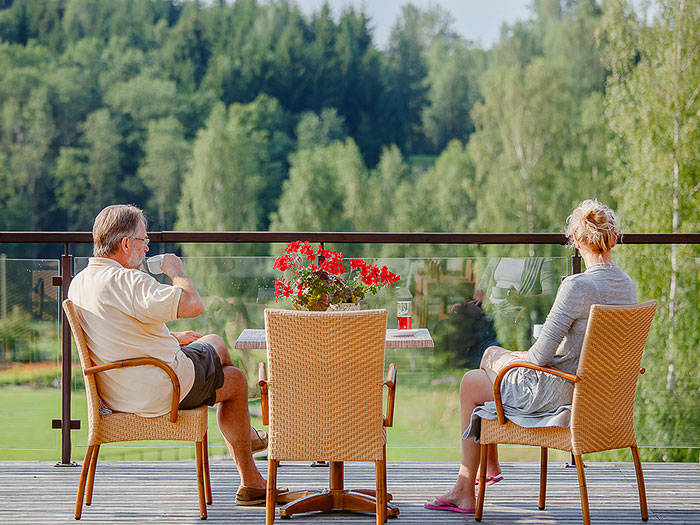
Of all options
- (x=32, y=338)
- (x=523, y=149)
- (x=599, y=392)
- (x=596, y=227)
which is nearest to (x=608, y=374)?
(x=599, y=392)

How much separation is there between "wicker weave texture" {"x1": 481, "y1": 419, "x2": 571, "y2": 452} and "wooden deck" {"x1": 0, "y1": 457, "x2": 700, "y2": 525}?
44 centimetres

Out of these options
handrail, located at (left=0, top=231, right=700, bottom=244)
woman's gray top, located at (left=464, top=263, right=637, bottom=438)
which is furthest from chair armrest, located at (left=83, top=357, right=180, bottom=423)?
woman's gray top, located at (left=464, top=263, right=637, bottom=438)

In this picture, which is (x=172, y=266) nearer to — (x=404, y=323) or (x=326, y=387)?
(x=326, y=387)

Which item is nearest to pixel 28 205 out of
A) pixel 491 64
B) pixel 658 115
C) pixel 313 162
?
pixel 313 162

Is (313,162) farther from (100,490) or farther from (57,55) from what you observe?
(100,490)

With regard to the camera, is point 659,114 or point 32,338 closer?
point 32,338

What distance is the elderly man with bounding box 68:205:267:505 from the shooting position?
316cm

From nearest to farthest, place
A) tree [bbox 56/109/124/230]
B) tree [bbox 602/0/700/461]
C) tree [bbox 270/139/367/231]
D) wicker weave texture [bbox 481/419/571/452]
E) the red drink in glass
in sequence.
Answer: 1. wicker weave texture [bbox 481/419/571/452]
2. the red drink in glass
3. tree [bbox 602/0/700/461]
4. tree [bbox 270/139/367/231]
5. tree [bbox 56/109/124/230]

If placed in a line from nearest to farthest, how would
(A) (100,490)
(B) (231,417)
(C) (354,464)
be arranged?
(B) (231,417) < (A) (100,490) < (C) (354,464)

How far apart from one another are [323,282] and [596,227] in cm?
115

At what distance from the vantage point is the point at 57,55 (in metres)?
35.9

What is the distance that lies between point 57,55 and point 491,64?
18.8 meters

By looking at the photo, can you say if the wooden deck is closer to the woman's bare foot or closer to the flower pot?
the woman's bare foot

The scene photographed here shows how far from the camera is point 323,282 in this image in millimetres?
3516
